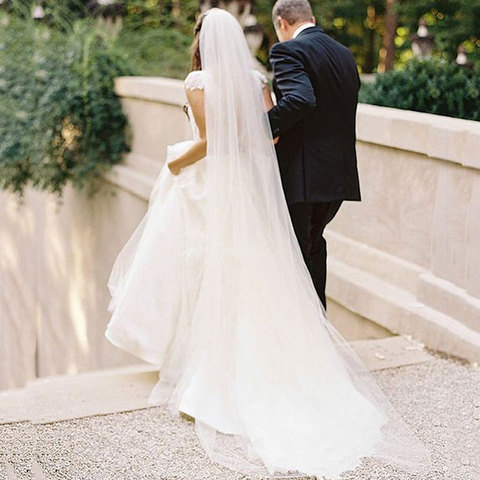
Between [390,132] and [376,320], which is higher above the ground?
[390,132]

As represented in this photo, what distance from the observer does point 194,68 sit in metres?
4.72

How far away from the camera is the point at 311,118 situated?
193 inches

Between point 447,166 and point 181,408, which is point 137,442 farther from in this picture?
point 447,166

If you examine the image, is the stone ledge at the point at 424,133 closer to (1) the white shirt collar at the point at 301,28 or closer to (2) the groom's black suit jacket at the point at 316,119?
(2) the groom's black suit jacket at the point at 316,119

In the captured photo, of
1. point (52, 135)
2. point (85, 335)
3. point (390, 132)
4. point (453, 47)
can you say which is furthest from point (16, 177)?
point (453, 47)

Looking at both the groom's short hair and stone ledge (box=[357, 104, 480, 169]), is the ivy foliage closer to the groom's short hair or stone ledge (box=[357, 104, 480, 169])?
stone ledge (box=[357, 104, 480, 169])

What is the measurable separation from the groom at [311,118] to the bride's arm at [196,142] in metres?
0.37

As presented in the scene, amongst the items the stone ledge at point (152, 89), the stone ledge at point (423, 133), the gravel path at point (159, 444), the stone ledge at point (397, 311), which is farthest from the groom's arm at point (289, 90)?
the stone ledge at point (152, 89)

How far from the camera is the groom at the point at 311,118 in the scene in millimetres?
4711

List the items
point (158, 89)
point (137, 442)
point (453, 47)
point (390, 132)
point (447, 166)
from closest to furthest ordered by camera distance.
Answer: point (137, 442) → point (447, 166) → point (390, 132) → point (158, 89) → point (453, 47)

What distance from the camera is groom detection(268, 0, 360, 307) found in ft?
15.5

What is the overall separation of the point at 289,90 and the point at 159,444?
1.94 meters

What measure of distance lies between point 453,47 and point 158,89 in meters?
10.6

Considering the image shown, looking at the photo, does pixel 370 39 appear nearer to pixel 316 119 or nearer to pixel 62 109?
pixel 62 109
